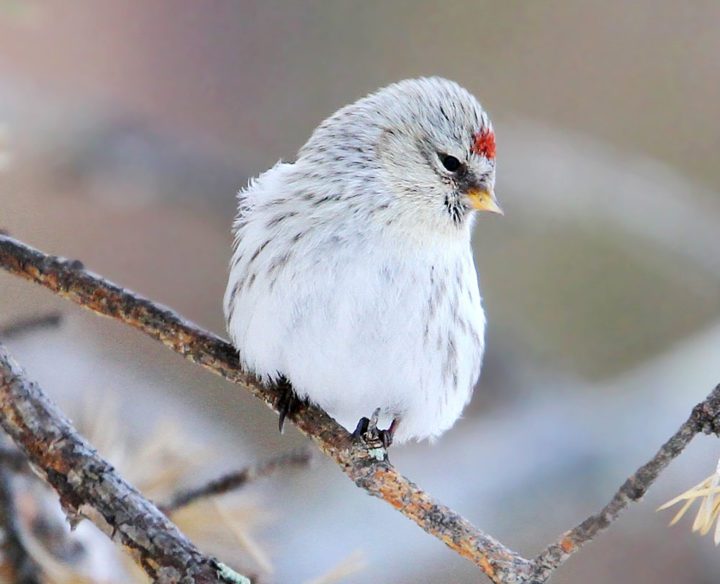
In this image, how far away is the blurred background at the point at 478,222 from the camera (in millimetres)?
1344

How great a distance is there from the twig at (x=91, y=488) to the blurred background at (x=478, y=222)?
0.32 metres

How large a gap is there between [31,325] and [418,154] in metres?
0.47

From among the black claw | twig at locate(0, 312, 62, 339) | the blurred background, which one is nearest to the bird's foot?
the black claw

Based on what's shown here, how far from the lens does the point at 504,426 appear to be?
1562 mm

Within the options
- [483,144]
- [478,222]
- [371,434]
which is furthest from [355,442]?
[478,222]

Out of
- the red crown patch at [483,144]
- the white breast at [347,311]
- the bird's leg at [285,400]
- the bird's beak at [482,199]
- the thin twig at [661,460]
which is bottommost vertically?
the thin twig at [661,460]

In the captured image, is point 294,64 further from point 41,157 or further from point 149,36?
point 41,157

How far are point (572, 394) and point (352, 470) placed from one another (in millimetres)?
933

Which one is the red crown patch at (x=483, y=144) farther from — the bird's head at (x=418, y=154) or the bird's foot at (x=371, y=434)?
the bird's foot at (x=371, y=434)

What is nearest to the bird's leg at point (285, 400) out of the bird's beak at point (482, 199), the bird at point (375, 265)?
the bird at point (375, 265)

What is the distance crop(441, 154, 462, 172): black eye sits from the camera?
107 centimetres

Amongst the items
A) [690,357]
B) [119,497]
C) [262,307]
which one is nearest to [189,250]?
[262,307]

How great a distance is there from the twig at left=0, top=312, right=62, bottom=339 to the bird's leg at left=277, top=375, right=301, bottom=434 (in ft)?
0.88

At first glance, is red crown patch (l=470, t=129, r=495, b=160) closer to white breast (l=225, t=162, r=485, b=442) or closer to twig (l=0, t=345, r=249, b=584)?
white breast (l=225, t=162, r=485, b=442)
